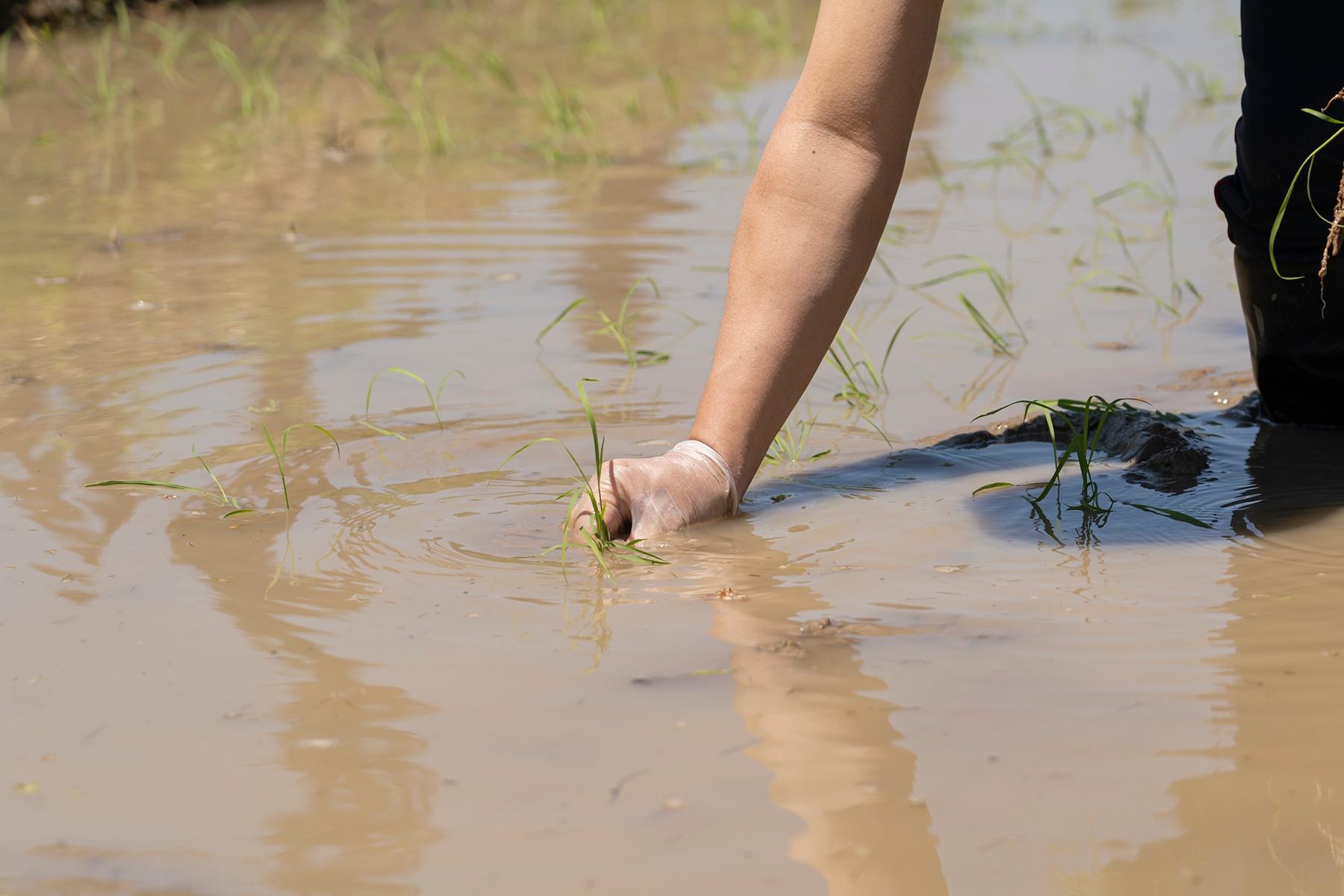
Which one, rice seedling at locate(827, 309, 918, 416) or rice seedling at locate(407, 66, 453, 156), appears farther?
rice seedling at locate(407, 66, 453, 156)

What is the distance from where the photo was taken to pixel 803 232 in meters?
1.86

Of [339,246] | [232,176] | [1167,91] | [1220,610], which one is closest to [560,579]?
[1220,610]

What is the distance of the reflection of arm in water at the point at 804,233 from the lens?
1826 mm

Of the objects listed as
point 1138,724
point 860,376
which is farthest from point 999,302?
point 1138,724

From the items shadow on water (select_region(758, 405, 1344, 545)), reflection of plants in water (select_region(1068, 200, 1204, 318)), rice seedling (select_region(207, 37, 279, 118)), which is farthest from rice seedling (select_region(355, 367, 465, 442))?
rice seedling (select_region(207, 37, 279, 118))

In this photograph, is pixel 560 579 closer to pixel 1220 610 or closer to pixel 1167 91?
pixel 1220 610

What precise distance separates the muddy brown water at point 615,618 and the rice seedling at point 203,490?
0.02 m

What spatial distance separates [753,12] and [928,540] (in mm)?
6557

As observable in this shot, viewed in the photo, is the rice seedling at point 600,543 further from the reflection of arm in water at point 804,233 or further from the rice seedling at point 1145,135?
the rice seedling at point 1145,135

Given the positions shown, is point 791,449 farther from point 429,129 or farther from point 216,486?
point 429,129

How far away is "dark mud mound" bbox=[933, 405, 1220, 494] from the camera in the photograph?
1.98 metres

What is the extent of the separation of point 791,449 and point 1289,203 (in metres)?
0.81

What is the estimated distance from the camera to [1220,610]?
1522 millimetres

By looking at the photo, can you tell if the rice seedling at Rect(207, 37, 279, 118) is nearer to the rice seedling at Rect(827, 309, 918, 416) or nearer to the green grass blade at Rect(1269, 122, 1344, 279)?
the rice seedling at Rect(827, 309, 918, 416)
